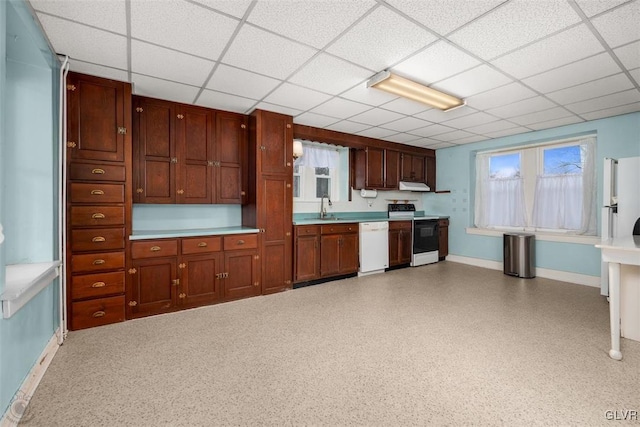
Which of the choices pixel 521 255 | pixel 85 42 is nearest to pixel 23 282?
pixel 85 42

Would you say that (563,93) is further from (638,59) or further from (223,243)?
(223,243)

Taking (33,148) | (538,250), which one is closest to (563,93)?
(538,250)

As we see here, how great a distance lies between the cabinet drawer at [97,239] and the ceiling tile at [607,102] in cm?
554

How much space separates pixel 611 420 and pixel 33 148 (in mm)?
4407

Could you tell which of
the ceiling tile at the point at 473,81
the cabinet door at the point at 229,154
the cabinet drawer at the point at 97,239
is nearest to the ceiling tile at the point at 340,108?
the ceiling tile at the point at 473,81

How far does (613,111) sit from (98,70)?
6168 mm

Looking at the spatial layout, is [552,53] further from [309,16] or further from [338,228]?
[338,228]

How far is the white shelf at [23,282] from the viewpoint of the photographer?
1.50 metres

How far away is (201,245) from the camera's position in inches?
134

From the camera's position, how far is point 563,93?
3209mm

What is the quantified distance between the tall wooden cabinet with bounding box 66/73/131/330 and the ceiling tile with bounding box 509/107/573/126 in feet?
16.7

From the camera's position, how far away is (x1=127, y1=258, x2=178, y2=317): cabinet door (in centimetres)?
303

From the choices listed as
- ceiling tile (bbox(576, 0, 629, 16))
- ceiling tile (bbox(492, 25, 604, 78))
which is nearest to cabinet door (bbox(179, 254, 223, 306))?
ceiling tile (bbox(492, 25, 604, 78))

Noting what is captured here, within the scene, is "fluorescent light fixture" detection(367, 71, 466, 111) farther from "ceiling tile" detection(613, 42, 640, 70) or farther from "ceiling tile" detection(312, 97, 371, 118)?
"ceiling tile" detection(613, 42, 640, 70)
